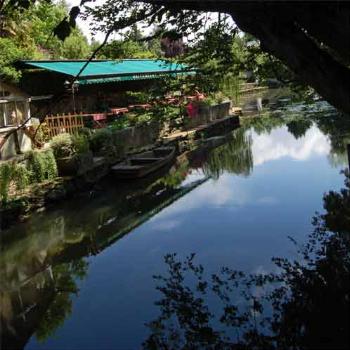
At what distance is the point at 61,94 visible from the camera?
283 cm

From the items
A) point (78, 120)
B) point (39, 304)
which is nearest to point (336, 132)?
point (78, 120)

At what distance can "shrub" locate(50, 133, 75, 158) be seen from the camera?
14.2 m

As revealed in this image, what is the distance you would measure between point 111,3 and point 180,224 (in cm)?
537

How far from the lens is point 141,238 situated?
1066cm

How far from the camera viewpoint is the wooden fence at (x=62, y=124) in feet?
51.0

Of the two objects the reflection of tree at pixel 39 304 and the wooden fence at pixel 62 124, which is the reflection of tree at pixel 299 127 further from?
the reflection of tree at pixel 39 304

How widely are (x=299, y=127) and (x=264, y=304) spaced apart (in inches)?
784

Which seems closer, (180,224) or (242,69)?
(242,69)

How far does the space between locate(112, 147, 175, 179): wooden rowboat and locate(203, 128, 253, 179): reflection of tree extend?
58.1 inches

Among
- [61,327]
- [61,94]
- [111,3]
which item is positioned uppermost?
[111,3]

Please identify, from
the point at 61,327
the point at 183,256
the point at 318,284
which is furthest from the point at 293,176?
the point at 61,327

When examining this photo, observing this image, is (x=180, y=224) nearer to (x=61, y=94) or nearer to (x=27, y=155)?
(x=27, y=155)

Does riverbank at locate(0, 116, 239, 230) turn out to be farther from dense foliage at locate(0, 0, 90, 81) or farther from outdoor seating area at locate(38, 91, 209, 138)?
dense foliage at locate(0, 0, 90, 81)

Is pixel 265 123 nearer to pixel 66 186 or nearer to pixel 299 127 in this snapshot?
pixel 299 127
